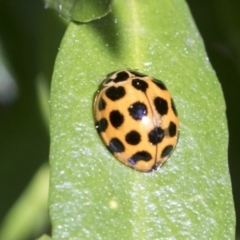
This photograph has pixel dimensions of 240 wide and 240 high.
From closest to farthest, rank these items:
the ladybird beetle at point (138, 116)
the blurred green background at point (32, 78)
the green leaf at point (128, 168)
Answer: the green leaf at point (128, 168) → the ladybird beetle at point (138, 116) → the blurred green background at point (32, 78)

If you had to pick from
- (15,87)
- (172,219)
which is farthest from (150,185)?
(15,87)

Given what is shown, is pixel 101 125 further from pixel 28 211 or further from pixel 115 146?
pixel 28 211

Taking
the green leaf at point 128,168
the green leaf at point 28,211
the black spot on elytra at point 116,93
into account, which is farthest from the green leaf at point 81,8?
the green leaf at point 28,211

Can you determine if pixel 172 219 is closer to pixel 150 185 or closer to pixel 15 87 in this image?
pixel 150 185

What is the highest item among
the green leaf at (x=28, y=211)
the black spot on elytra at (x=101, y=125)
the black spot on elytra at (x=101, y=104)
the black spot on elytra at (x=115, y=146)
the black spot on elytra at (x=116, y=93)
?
the black spot on elytra at (x=101, y=104)

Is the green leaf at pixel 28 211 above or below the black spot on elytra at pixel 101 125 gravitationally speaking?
below

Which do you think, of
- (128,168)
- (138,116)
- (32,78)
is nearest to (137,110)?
(138,116)

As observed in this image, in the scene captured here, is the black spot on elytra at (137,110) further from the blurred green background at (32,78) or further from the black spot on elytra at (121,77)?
the blurred green background at (32,78)
